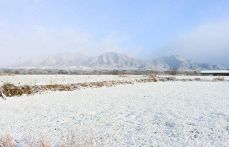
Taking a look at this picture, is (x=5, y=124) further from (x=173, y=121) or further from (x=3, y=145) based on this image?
(x=173, y=121)

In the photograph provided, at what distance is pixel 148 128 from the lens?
19047 mm

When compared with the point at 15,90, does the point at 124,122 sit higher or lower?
lower

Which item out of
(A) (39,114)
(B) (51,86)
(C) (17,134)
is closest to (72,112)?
(A) (39,114)

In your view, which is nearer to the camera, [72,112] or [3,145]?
[3,145]

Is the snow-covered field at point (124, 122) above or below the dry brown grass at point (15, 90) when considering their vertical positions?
below

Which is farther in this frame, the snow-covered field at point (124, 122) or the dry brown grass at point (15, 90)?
the dry brown grass at point (15, 90)

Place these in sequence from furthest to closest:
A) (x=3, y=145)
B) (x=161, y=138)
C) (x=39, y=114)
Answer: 1. (x=39, y=114)
2. (x=161, y=138)
3. (x=3, y=145)

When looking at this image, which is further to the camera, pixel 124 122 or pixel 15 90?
pixel 15 90

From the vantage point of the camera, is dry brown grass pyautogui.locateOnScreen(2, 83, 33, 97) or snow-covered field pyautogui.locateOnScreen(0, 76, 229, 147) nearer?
snow-covered field pyautogui.locateOnScreen(0, 76, 229, 147)

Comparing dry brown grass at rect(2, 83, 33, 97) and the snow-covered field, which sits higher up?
dry brown grass at rect(2, 83, 33, 97)

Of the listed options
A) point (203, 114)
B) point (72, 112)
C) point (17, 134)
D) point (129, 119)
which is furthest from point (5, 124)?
point (203, 114)

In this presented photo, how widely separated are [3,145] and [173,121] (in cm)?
879

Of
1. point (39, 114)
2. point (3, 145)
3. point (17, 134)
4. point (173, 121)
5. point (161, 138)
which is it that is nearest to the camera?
point (3, 145)

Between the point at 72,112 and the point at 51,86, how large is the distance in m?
19.5
